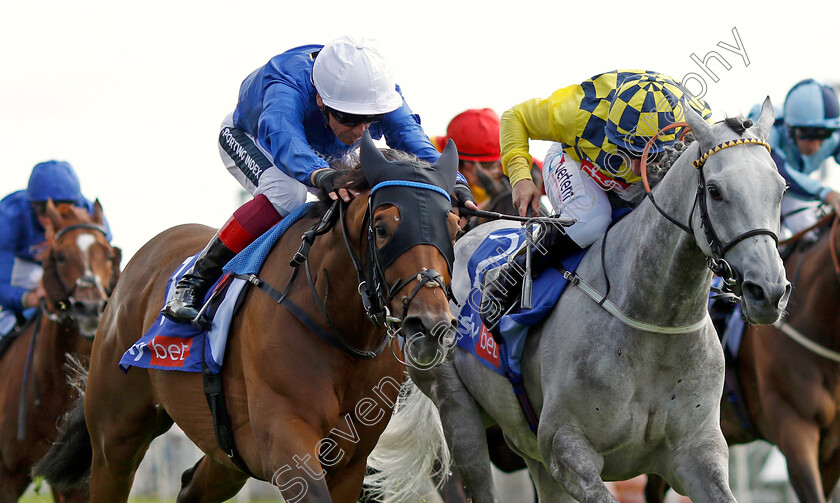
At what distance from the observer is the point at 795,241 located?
701 cm

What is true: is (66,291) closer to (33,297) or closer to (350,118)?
(33,297)

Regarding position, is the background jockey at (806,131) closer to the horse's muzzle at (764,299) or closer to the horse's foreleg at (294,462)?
the horse's muzzle at (764,299)

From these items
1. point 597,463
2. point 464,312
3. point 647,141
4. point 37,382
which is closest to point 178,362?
point 464,312

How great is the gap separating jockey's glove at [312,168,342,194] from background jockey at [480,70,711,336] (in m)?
1.17

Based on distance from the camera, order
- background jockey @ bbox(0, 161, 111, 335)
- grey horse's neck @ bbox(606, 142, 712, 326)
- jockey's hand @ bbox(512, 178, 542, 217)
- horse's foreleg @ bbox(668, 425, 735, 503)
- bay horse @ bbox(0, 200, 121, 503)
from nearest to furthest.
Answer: horse's foreleg @ bbox(668, 425, 735, 503) → grey horse's neck @ bbox(606, 142, 712, 326) → jockey's hand @ bbox(512, 178, 542, 217) → bay horse @ bbox(0, 200, 121, 503) → background jockey @ bbox(0, 161, 111, 335)

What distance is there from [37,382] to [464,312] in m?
3.69

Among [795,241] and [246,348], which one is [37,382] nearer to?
[246,348]

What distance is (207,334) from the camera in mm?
4645

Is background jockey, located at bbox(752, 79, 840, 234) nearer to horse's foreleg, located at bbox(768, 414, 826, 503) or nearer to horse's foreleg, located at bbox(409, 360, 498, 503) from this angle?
horse's foreleg, located at bbox(768, 414, 826, 503)

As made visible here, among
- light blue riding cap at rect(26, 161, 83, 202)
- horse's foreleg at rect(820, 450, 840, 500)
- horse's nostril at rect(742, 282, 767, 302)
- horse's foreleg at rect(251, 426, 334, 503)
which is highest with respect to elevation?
horse's nostril at rect(742, 282, 767, 302)

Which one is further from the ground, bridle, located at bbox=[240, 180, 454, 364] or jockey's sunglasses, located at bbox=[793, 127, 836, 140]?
bridle, located at bbox=[240, 180, 454, 364]

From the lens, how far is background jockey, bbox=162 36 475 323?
4.43 m

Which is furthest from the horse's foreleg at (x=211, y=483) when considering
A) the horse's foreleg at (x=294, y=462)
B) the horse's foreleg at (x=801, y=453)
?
the horse's foreleg at (x=801, y=453)

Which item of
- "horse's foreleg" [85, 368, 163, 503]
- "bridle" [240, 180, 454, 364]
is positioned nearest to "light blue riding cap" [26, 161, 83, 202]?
"horse's foreleg" [85, 368, 163, 503]
